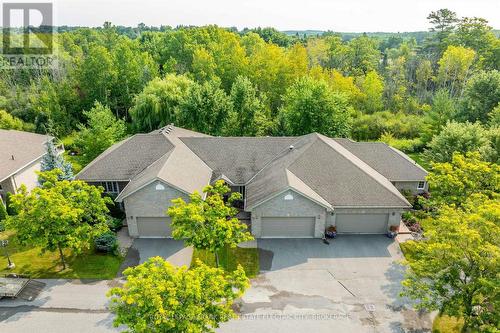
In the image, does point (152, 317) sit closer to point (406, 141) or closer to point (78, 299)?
point (78, 299)

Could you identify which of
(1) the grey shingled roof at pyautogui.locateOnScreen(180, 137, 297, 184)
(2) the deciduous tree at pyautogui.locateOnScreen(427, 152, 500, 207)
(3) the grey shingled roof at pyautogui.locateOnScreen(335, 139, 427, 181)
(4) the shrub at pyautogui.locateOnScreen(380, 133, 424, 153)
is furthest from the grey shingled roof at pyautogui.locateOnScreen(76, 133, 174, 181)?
(4) the shrub at pyautogui.locateOnScreen(380, 133, 424, 153)

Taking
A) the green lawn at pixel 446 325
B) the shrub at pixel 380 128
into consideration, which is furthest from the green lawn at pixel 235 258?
the shrub at pixel 380 128

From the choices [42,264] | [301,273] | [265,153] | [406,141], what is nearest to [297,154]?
[265,153]

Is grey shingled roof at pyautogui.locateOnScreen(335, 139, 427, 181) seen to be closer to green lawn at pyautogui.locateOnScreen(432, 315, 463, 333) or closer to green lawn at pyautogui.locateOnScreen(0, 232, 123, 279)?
green lawn at pyautogui.locateOnScreen(432, 315, 463, 333)

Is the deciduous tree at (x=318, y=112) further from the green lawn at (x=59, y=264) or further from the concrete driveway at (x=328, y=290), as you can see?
the green lawn at (x=59, y=264)

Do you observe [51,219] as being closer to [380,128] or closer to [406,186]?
[406,186]

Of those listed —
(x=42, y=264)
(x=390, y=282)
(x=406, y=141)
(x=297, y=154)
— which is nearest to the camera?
(x=390, y=282)

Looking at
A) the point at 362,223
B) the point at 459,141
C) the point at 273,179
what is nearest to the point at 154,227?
the point at 273,179
